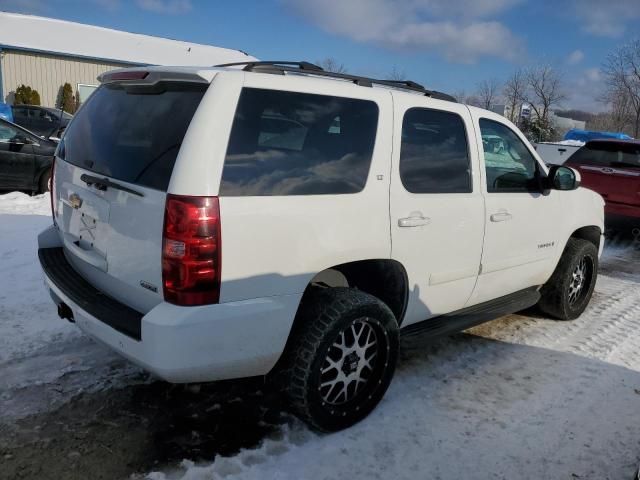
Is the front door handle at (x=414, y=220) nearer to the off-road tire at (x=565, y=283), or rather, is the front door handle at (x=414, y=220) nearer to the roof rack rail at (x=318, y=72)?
the roof rack rail at (x=318, y=72)

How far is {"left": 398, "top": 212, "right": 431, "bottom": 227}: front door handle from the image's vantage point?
3.16 m

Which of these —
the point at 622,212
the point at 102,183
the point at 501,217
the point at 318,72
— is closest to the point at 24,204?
the point at 102,183

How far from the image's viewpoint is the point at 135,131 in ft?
9.28

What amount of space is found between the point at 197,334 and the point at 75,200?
1204mm

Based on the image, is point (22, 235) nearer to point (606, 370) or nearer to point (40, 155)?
point (40, 155)

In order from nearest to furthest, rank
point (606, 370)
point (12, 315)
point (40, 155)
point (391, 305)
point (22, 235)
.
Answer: point (391, 305) < point (606, 370) < point (12, 315) < point (22, 235) < point (40, 155)

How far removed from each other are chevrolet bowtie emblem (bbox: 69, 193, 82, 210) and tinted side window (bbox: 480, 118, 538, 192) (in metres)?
2.64

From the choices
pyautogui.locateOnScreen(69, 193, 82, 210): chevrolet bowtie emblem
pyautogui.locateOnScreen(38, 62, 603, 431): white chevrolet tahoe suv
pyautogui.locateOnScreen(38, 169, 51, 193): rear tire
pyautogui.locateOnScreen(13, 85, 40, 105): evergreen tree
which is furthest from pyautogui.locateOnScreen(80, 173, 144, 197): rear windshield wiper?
pyautogui.locateOnScreen(13, 85, 40, 105): evergreen tree

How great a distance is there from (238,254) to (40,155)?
8119 millimetres

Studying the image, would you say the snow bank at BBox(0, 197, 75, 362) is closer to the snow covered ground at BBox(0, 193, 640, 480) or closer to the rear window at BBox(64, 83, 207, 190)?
the snow covered ground at BBox(0, 193, 640, 480)

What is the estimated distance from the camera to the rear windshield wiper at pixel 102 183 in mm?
2611

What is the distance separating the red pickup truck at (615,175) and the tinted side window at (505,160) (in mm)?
4671

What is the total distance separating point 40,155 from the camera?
9195 mm

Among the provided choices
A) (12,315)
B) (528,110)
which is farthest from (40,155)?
(528,110)
